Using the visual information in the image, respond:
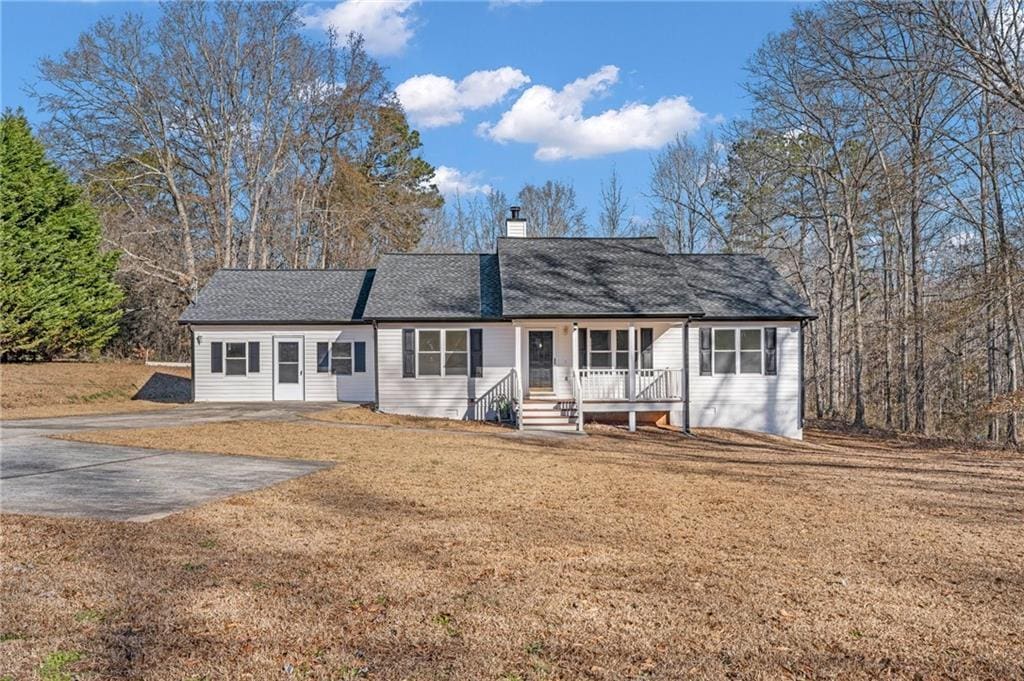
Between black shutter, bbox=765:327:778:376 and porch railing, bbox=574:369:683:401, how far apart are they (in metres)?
2.75

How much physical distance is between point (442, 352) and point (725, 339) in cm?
765

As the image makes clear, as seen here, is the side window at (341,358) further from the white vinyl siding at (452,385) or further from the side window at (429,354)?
the side window at (429,354)

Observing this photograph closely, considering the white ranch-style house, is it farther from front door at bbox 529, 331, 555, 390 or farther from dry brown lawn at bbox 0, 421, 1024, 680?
dry brown lawn at bbox 0, 421, 1024, 680

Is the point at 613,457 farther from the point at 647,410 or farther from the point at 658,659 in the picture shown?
the point at 658,659

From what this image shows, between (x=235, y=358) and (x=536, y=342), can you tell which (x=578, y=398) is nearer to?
(x=536, y=342)

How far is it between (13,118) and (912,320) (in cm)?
2795

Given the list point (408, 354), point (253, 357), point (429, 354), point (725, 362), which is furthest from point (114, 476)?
point (725, 362)

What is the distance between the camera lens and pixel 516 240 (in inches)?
813

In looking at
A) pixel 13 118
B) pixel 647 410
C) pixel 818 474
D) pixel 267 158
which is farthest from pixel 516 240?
pixel 13 118

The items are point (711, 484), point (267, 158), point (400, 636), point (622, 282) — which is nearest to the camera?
point (400, 636)

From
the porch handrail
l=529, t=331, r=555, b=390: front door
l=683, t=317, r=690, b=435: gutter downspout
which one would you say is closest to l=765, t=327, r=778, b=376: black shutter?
l=683, t=317, r=690, b=435: gutter downspout

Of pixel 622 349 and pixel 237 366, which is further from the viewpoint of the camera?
pixel 237 366

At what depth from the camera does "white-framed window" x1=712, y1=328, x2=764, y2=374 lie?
1816cm

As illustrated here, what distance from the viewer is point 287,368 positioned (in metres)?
19.6
